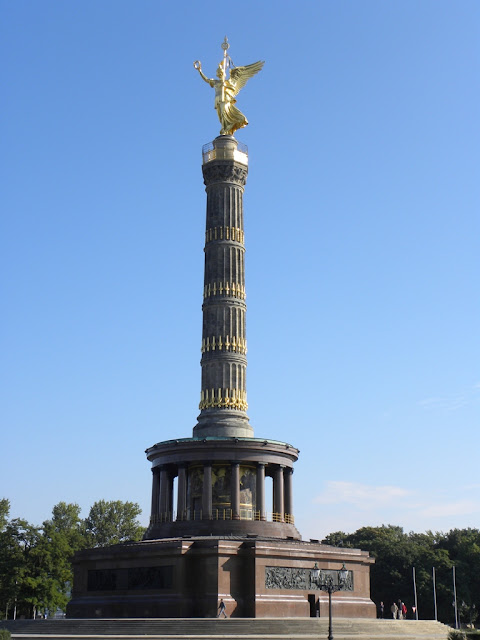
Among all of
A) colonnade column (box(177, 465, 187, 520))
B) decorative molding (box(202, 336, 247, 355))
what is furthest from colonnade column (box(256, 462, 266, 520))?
decorative molding (box(202, 336, 247, 355))

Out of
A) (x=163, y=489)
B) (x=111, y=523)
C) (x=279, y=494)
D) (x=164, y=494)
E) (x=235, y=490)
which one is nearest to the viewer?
(x=235, y=490)

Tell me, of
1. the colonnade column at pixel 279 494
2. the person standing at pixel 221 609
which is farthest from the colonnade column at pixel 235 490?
the person standing at pixel 221 609

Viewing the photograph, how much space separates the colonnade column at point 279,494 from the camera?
36.4 metres

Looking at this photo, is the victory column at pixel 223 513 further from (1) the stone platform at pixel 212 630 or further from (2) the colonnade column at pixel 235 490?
(1) the stone platform at pixel 212 630

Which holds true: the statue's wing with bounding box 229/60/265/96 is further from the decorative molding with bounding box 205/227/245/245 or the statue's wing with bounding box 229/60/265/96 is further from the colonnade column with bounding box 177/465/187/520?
the colonnade column with bounding box 177/465/187/520

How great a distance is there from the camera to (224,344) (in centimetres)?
3922

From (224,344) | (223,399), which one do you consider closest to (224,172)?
(224,344)

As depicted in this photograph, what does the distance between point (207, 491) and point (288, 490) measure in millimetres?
4427

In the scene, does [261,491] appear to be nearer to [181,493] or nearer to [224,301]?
[181,493]

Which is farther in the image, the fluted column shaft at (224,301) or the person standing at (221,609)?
the fluted column shaft at (224,301)

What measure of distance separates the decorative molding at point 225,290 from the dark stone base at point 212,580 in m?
12.7

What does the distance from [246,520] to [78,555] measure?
25.4 feet

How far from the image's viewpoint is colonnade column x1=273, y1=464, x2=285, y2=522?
36375 mm

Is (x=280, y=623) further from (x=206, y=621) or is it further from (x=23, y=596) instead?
(x=23, y=596)
